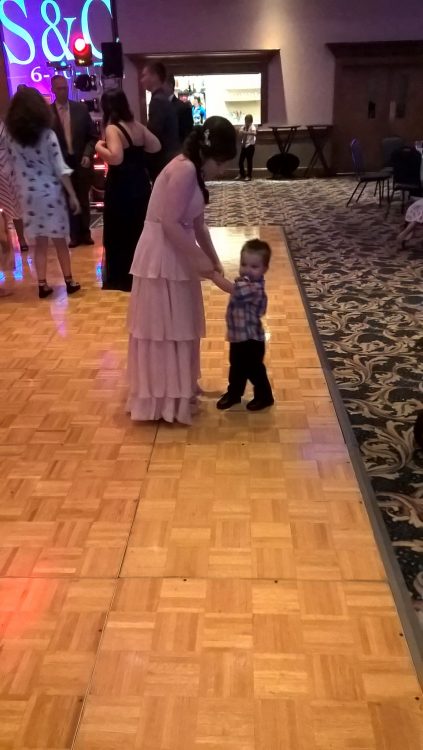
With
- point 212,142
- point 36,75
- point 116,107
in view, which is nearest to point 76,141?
point 116,107

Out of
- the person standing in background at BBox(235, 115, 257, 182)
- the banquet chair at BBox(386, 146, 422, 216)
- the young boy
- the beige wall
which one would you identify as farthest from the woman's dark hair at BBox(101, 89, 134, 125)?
the beige wall

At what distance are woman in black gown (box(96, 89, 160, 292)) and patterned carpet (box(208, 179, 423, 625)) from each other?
4.26ft

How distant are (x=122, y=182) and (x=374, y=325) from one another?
5.76 feet

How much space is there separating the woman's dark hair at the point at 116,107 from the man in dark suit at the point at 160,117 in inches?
34.2

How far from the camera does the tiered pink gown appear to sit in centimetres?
235

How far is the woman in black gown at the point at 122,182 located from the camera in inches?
133

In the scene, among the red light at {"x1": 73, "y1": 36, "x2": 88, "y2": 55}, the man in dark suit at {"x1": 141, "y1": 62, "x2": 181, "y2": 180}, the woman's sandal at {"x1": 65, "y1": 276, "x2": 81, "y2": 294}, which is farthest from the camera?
the red light at {"x1": 73, "y1": 36, "x2": 88, "y2": 55}

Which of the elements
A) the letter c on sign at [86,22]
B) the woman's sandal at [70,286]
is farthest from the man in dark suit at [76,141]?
the letter c on sign at [86,22]

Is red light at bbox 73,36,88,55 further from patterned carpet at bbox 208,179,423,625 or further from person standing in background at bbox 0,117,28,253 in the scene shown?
person standing in background at bbox 0,117,28,253

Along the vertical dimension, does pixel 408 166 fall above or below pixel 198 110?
below

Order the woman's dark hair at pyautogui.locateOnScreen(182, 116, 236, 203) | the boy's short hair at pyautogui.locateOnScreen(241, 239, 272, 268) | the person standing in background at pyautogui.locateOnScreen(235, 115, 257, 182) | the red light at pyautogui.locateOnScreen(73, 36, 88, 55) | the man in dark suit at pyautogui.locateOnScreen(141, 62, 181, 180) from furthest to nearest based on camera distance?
the person standing in background at pyautogui.locateOnScreen(235, 115, 257, 182) < the red light at pyautogui.locateOnScreen(73, 36, 88, 55) < the man in dark suit at pyautogui.locateOnScreen(141, 62, 181, 180) < the boy's short hair at pyautogui.locateOnScreen(241, 239, 272, 268) < the woman's dark hair at pyautogui.locateOnScreen(182, 116, 236, 203)

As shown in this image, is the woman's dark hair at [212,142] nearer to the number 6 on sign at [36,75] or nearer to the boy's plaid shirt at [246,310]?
the boy's plaid shirt at [246,310]

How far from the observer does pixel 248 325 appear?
8.92 feet

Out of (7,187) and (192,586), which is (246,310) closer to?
(192,586)
